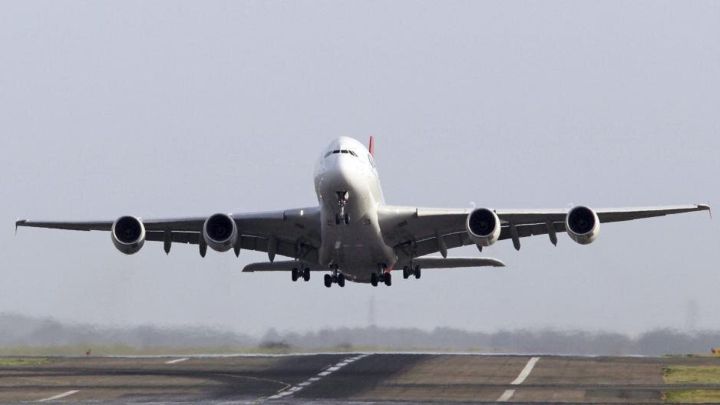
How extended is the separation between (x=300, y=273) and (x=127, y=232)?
9.16 metres

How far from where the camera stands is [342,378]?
44688 millimetres

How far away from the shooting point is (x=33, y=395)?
38062 mm

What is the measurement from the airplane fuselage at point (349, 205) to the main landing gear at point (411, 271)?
3.69 meters

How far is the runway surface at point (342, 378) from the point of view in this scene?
37.3 m

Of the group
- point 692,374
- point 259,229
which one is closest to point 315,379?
point 259,229

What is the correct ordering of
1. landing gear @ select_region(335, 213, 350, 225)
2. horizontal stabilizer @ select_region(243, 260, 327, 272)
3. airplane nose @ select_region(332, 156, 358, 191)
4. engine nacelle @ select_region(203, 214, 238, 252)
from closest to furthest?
1. airplane nose @ select_region(332, 156, 358, 191)
2. landing gear @ select_region(335, 213, 350, 225)
3. engine nacelle @ select_region(203, 214, 238, 252)
4. horizontal stabilizer @ select_region(243, 260, 327, 272)

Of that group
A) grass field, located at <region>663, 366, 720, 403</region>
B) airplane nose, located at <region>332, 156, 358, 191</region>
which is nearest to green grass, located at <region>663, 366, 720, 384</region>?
grass field, located at <region>663, 366, 720, 403</region>

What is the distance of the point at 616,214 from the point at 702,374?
24.5 feet

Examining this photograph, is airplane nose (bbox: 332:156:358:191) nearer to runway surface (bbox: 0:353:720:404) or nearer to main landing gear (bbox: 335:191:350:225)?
main landing gear (bbox: 335:191:350:225)

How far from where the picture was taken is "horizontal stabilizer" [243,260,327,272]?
50.8 m

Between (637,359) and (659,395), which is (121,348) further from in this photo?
(659,395)

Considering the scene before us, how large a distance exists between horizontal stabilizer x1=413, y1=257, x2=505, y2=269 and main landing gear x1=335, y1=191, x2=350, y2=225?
8584 millimetres

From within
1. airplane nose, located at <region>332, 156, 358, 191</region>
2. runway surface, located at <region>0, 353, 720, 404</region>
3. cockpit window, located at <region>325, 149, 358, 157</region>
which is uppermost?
cockpit window, located at <region>325, 149, 358, 157</region>

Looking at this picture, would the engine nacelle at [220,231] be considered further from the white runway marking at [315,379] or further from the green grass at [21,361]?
the green grass at [21,361]
